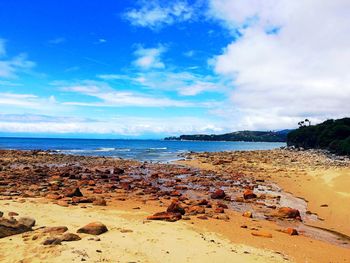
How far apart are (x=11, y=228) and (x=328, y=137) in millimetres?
86977

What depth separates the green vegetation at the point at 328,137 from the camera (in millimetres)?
72981

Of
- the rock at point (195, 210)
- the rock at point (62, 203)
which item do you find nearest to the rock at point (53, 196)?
the rock at point (62, 203)

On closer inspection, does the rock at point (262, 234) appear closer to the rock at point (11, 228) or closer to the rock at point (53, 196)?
the rock at point (11, 228)

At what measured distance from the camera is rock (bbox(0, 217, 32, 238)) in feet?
38.4

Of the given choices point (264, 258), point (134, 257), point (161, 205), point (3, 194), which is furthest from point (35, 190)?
point (264, 258)

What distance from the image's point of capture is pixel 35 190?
77.9 feet

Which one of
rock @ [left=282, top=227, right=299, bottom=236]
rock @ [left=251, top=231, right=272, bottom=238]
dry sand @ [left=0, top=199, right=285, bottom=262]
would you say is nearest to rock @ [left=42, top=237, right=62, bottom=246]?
dry sand @ [left=0, top=199, right=285, bottom=262]

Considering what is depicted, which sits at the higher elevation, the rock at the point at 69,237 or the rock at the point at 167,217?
the rock at the point at 69,237

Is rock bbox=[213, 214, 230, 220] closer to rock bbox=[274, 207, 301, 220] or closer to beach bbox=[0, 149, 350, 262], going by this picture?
beach bbox=[0, 149, 350, 262]

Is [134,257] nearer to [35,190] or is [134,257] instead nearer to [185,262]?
[185,262]

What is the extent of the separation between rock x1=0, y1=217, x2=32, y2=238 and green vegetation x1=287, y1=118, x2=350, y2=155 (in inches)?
2534

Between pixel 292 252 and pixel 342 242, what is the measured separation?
11.5 feet

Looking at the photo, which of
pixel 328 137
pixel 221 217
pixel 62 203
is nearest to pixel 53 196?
pixel 62 203

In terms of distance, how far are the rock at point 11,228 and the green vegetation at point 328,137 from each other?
64370mm
